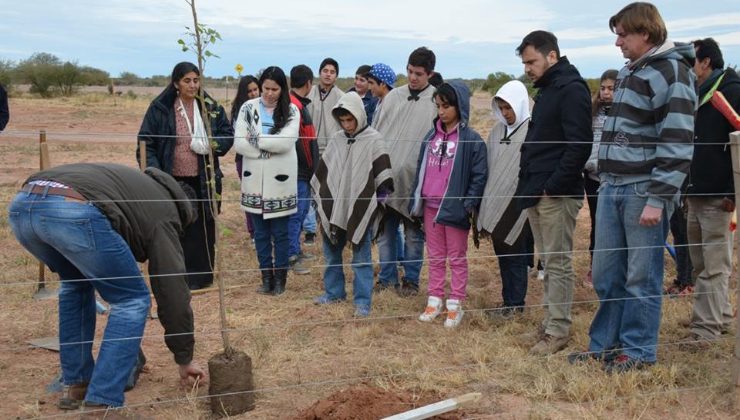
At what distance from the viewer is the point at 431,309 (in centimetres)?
527

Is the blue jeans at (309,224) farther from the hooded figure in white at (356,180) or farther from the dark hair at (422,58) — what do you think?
the dark hair at (422,58)

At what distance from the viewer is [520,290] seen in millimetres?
5262

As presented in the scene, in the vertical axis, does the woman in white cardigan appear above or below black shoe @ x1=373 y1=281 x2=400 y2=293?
above

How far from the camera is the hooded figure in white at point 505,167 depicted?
16.0 feet

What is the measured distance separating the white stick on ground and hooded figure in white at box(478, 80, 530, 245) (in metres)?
1.64

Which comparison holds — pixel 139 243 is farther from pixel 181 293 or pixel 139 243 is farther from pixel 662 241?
pixel 662 241

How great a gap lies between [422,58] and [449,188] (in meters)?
1.19

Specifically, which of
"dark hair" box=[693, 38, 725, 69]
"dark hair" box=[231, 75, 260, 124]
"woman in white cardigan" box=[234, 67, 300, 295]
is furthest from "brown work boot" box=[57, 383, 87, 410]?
"dark hair" box=[693, 38, 725, 69]

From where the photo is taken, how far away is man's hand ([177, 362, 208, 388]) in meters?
3.73

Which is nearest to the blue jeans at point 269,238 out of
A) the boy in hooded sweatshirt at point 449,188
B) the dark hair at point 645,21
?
the boy in hooded sweatshirt at point 449,188

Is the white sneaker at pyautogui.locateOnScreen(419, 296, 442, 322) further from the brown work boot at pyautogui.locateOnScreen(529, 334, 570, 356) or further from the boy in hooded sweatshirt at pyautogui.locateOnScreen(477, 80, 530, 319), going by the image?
the brown work boot at pyautogui.locateOnScreen(529, 334, 570, 356)

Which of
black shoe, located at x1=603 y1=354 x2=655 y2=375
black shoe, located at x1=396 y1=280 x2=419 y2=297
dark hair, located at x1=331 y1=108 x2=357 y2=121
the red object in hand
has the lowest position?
black shoe, located at x1=396 y1=280 x2=419 y2=297

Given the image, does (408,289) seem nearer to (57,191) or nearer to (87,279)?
(87,279)

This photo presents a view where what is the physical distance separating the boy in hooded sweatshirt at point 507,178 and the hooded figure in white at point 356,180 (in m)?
0.74
